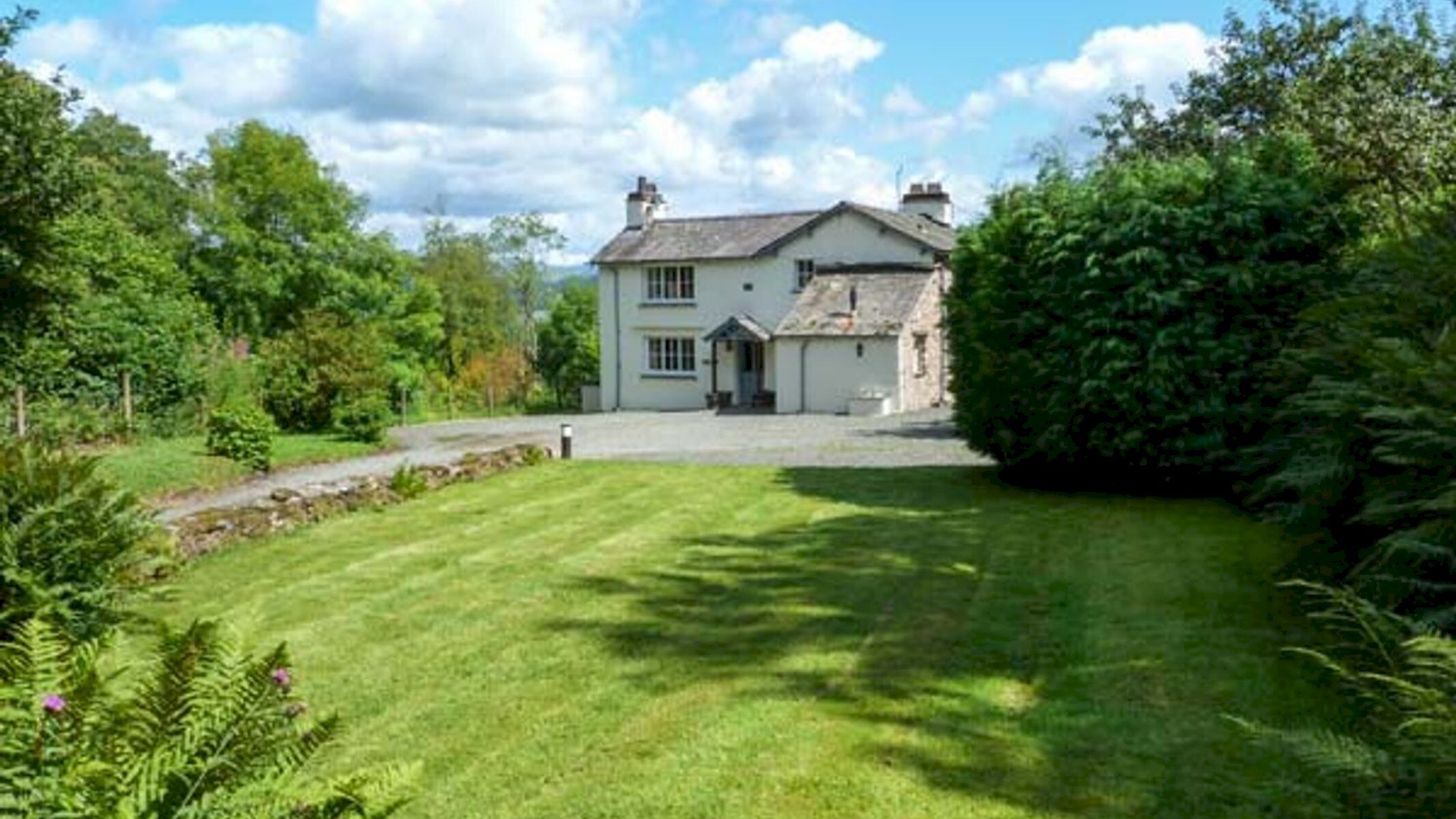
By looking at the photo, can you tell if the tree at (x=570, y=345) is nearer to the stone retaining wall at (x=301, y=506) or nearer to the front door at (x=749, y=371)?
the front door at (x=749, y=371)

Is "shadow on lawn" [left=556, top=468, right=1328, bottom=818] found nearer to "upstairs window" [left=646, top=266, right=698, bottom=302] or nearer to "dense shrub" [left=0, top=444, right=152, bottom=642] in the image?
"dense shrub" [left=0, top=444, right=152, bottom=642]

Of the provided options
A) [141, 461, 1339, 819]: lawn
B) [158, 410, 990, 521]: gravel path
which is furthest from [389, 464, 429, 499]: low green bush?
[141, 461, 1339, 819]: lawn

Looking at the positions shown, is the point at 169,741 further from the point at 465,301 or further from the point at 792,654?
the point at 465,301

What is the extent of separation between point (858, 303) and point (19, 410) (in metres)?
23.0

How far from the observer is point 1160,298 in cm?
1353

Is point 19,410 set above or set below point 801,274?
below

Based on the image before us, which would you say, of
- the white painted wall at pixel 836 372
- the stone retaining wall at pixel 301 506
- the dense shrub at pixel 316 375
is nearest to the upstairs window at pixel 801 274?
the white painted wall at pixel 836 372

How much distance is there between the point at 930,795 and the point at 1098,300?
10.4 metres

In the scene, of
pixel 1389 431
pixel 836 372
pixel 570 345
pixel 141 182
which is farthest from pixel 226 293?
pixel 1389 431

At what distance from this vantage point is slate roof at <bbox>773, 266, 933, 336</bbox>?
3381 centimetres

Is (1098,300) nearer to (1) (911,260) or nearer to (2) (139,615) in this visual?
(2) (139,615)

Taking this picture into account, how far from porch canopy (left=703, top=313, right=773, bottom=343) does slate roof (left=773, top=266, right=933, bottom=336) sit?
120 centimetres

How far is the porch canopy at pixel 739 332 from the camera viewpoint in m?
36.9

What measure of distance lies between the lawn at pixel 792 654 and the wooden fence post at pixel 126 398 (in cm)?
1386
